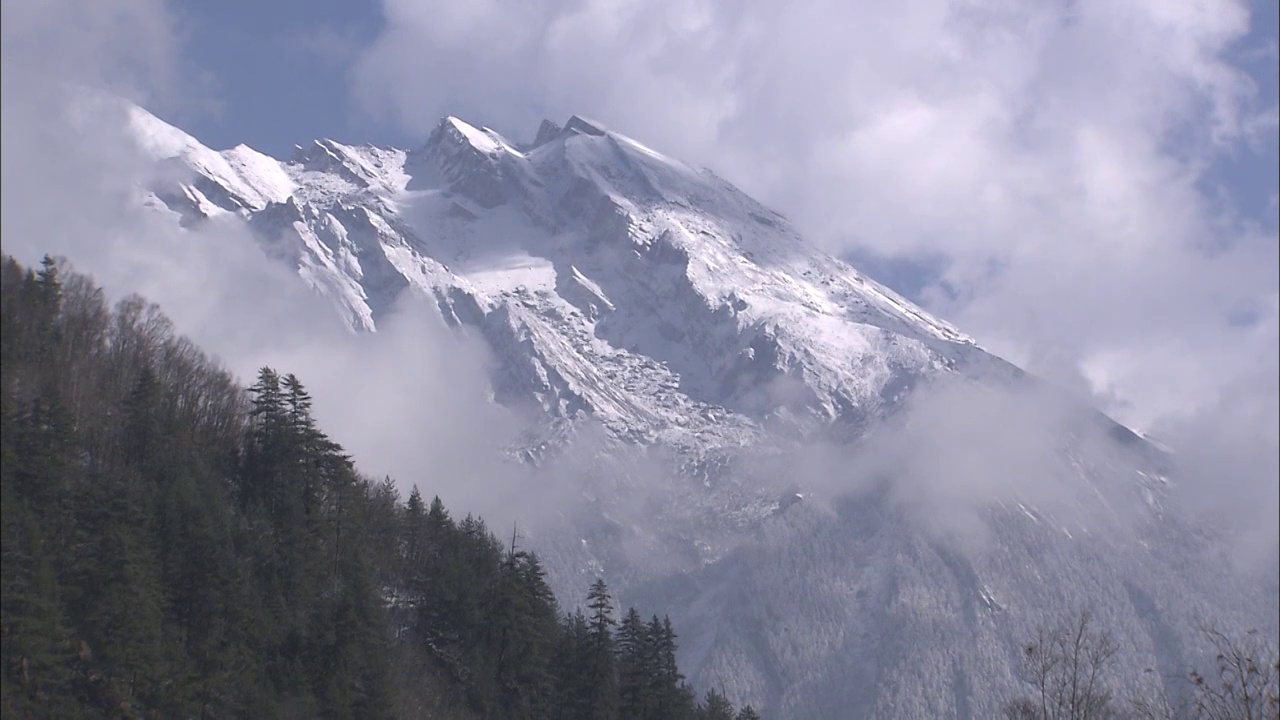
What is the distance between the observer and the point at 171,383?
8375 centimetres

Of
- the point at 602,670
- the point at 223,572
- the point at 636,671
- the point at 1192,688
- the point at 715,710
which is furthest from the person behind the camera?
the point at 715,710

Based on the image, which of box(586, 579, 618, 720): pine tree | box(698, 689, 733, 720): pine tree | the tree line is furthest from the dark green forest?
the tree line

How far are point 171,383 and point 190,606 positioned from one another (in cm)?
2547

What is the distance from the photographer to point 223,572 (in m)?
63.6

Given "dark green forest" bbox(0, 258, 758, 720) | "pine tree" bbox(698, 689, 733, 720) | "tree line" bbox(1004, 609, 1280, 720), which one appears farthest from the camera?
"pine tree" bbox(698, 689, 733, 720)

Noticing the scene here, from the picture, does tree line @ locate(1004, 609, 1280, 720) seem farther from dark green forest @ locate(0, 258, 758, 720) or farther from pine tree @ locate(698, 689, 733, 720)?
pine tree @ locate(698, 689, 733, 720)

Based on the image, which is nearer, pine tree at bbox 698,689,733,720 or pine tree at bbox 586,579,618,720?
pine tree at bbox 586,579,618,720

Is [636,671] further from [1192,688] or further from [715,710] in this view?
[1192,688]

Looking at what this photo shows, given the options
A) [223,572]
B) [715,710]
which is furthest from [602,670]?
[223,572]

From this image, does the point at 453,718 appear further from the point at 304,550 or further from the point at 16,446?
the point at 16,446

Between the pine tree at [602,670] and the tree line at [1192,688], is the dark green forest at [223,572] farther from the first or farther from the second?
the tree line at [1192,688]

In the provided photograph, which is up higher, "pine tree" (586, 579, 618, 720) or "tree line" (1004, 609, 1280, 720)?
"pine tree" (586, 579, 618, 720)

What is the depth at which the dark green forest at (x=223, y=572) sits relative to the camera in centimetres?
4919

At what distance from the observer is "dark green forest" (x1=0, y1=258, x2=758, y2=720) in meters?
49.2
